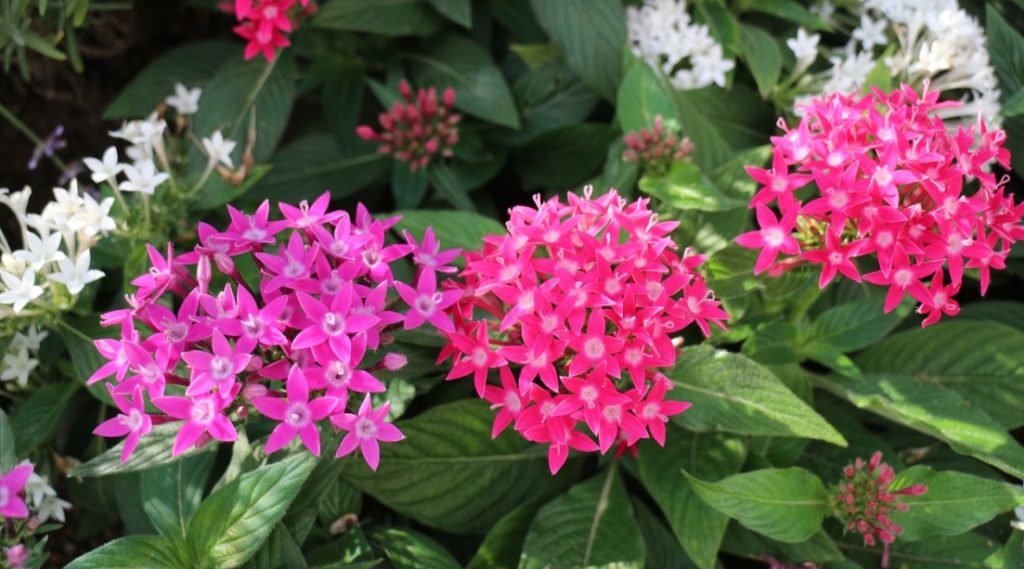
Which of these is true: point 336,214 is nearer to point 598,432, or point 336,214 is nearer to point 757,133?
point 598,432

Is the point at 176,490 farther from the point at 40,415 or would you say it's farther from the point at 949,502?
the point at 949,502

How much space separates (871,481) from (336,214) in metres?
0.92

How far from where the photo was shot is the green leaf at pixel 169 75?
2145 mm

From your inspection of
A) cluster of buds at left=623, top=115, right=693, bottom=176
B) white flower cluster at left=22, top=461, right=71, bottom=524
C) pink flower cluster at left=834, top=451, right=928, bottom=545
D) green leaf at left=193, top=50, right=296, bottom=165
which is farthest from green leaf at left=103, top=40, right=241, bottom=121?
pink flower cluster at left=834, top=451, right=928, bottom=545

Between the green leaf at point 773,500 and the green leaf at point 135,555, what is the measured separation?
29.9 inches

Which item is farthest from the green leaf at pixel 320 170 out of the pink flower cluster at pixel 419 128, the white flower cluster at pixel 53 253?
the white flower cluster at pixel 53 253

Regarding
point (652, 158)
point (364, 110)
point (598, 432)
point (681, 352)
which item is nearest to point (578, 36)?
point (652, 158)

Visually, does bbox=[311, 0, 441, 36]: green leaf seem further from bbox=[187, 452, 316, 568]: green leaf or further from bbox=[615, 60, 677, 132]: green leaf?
bbox=[187, 452, 316, 568]: green leaf

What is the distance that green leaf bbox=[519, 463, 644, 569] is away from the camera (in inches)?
61.2

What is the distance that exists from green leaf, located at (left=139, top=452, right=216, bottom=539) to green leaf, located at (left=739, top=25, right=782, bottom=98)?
1.29 m

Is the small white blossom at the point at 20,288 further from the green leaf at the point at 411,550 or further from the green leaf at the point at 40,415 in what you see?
the green leaf at the point at 411,550

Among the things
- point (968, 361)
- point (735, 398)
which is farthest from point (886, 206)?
point (968, 361)

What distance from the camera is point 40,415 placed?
167 cm

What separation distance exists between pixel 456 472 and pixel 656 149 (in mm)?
676
